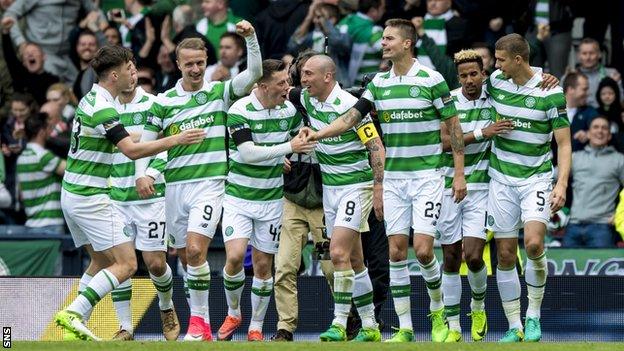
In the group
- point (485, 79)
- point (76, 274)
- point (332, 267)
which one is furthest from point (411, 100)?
point (76, 274)

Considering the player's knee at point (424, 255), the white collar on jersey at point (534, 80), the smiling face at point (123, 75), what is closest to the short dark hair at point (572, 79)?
the white collar on jersey at point (534, 80)

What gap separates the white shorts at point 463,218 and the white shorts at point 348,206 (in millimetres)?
729

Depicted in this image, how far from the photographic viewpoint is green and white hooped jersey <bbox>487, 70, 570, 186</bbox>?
49.1 ft

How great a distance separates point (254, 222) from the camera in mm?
15578

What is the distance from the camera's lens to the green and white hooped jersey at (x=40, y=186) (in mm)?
20469

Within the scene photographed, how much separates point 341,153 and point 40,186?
21.2 ft

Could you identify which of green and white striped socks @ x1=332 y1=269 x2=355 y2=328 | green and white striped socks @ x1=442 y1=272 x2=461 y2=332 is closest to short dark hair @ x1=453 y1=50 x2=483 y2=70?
green and white striped socks @ x1=442 y1=272 x2=461 y2=332

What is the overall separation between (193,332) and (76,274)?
4.02 m

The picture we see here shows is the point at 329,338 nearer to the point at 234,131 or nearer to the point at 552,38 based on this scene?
the point at 234,131

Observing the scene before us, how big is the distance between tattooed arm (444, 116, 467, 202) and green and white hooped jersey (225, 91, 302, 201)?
1670 mm

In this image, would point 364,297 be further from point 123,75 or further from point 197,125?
point 123,75

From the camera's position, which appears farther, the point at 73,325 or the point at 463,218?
the point at 463,218

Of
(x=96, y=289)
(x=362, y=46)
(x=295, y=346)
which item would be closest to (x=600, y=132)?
(x=362, y=46)

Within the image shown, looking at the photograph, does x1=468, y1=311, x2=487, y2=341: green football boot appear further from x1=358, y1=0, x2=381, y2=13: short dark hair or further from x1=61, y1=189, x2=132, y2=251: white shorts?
x1=358, y1=0, x2=381, y2=13: short dark hair
